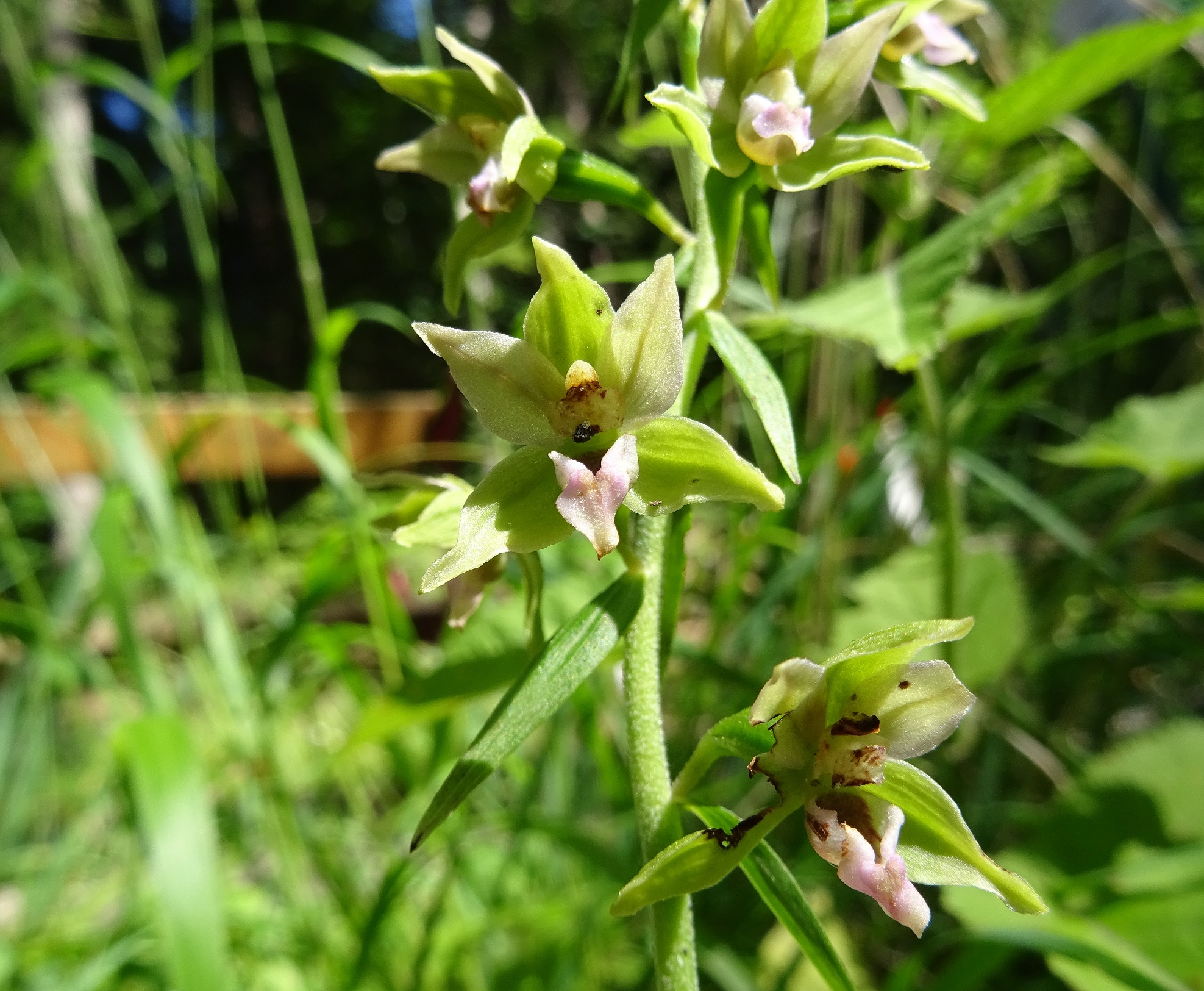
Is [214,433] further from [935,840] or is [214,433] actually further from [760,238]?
[935,840]

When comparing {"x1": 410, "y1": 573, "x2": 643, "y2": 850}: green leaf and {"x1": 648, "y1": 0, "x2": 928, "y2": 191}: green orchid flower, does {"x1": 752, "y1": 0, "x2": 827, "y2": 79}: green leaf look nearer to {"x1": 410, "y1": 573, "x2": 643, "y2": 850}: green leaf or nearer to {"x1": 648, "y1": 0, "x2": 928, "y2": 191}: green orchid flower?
{"x1": 648, "y1": 0, "x2": 928, "y2": 191}: green orchid flower

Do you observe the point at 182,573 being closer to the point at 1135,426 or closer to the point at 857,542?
the point at 857,542

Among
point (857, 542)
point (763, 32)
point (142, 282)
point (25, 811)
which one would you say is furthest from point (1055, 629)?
point (142, 282)

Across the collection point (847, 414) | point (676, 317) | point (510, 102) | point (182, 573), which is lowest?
point (182, 573)

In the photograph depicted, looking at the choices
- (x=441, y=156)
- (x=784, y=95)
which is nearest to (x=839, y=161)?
(x=784, y=95)

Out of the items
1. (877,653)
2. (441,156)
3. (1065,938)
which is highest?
(441,156)
